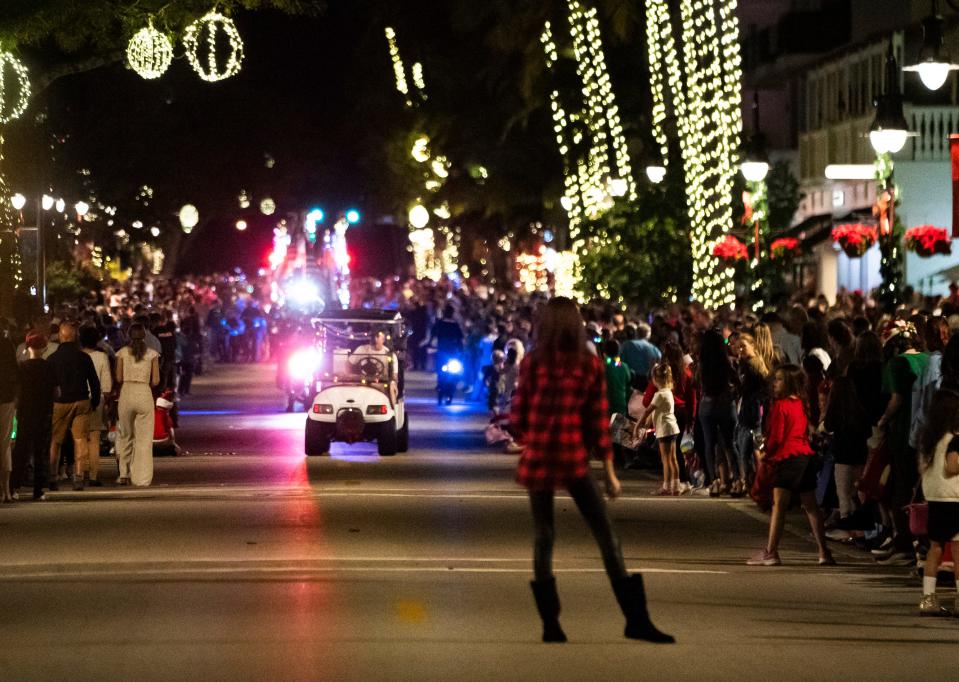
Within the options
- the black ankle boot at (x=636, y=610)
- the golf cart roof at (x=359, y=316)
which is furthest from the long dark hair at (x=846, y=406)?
the golf cart roof at (x=359, y=316)

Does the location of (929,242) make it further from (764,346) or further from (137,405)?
(137,405)

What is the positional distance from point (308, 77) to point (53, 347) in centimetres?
6040

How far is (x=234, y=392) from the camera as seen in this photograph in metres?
42.3

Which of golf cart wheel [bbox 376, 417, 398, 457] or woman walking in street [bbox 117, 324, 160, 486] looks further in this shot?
golf cart wheel [bbox 376, 417, 398, 457]

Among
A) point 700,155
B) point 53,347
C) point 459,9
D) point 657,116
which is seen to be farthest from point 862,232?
point 459,9

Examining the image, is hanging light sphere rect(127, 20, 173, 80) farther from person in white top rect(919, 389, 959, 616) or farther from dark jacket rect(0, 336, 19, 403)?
person in white top rect(919, 389, 959, 616)

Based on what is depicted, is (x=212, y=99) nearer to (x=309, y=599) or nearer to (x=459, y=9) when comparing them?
(x=459, y=9)

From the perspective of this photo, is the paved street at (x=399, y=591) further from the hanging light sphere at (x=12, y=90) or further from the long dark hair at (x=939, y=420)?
the hanging light sphere at (x=12, y=90)

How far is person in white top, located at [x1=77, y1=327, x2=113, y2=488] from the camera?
22.7 m

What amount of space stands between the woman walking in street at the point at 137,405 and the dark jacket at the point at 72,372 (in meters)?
0.41

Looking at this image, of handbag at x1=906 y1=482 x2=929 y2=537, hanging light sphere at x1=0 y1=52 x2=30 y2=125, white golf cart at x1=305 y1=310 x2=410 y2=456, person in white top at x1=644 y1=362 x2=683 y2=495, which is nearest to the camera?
handbag at x1=906 y1=482 x2=929 y2=537

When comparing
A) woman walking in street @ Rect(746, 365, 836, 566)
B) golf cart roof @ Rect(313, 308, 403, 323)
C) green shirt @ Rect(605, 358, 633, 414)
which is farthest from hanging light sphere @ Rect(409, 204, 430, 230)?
woman walking in street @ Rect(746, 365, 836, 566)

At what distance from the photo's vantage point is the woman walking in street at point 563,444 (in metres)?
11.4

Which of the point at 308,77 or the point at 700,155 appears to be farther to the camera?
the point at 308,77
